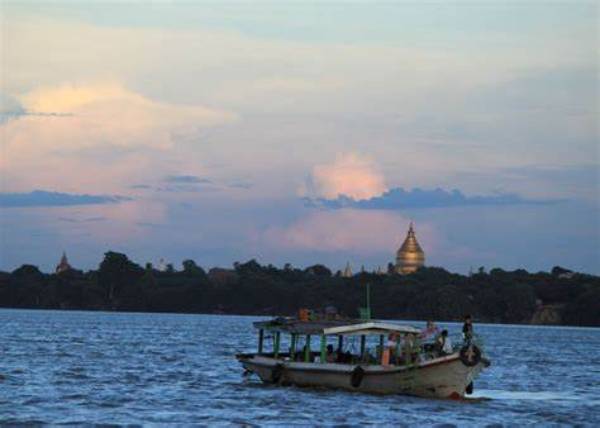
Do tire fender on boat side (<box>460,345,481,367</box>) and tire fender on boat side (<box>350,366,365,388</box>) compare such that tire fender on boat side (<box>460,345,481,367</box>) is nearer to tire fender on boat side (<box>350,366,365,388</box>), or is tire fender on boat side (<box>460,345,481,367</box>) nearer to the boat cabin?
the boat cabin

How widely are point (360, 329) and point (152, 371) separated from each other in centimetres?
2223

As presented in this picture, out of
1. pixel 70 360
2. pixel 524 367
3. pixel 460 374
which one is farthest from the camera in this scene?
pixel 524 367

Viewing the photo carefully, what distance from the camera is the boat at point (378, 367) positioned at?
191 feet

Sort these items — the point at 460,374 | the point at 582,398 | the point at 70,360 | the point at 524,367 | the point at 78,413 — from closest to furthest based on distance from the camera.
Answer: the point at 78,413 → the point at 460,374 → the point at 582,398 → the point at 70,360 → the point at 524,367

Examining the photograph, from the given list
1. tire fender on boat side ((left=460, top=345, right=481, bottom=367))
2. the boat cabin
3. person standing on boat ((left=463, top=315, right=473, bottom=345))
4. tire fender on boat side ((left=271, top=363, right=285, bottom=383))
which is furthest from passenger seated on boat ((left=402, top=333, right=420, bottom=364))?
tire fender on boat side ((left=271, top=363, right=285, bottom=383))

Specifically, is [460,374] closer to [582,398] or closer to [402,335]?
[402,335]

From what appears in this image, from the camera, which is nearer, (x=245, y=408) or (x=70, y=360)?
(x=245, y=408)

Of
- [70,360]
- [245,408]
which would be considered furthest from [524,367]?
[245,408]

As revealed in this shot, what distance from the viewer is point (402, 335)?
6050cm

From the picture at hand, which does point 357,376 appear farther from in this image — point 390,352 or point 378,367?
point 390,352

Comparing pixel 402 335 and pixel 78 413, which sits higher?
pixel 402 335

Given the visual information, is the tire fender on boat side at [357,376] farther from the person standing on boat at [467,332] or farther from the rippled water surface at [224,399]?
the person standing on boat at [467,332]

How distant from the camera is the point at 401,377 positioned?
5900 cm

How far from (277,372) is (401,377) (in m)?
7.13
